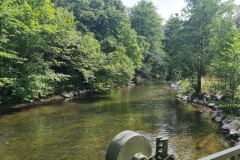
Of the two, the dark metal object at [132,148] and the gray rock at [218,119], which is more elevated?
the dark metal object at [132,148]

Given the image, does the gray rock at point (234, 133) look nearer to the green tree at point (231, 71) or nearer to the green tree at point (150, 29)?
the green tree at point (231, 71)

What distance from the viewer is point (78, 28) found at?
3441cm

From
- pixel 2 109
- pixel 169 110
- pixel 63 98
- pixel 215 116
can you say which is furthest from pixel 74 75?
pixel 215 116

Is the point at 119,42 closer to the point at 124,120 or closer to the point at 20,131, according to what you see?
the point at 124,120

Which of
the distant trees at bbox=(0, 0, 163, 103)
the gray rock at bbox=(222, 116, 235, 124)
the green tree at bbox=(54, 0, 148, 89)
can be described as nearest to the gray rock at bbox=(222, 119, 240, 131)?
the gray rock at bbox=(222, 116, 235, 124)

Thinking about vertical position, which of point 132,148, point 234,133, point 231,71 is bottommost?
point 234,133

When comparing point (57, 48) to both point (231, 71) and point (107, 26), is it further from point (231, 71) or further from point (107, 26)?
point (107, 26)

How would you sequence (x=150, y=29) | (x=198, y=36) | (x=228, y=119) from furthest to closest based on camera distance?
(x=150, y=29) → (x=198, y=36) → (x=228, y=119)

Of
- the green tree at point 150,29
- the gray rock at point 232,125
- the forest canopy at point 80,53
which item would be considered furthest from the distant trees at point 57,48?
the gray rock at point 232,125

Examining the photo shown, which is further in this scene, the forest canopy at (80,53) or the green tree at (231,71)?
the forest canopy at (80,53)

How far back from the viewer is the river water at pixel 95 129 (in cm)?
896

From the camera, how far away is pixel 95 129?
39.2ft

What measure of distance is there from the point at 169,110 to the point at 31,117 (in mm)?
9052

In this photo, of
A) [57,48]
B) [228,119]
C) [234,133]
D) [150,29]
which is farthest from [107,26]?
[234,133]
